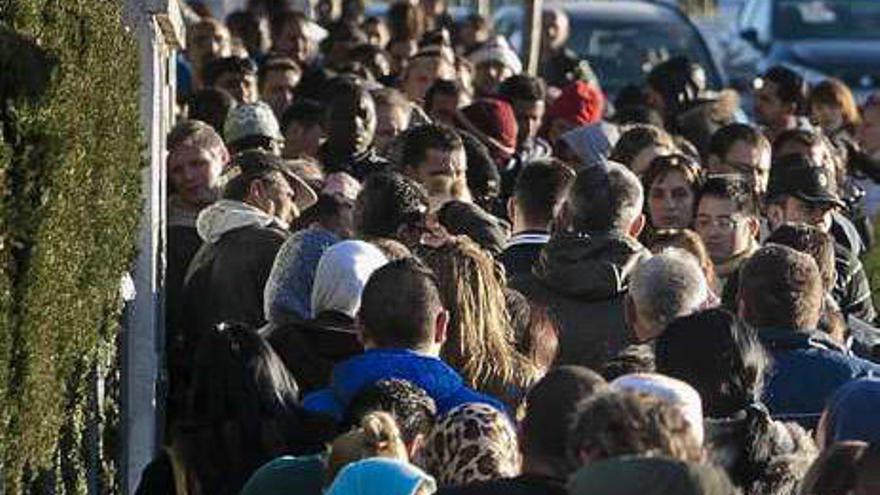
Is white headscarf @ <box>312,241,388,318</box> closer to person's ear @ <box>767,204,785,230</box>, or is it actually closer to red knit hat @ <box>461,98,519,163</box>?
person's ear @ <box>767,204,785,230</box>

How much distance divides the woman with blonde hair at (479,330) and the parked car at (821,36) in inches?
711

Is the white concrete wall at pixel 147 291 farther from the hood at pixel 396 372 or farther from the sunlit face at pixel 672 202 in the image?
the sunlit face at pixel 672 202

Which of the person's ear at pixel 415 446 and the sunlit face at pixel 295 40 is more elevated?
the person's ear at pixel 415 446

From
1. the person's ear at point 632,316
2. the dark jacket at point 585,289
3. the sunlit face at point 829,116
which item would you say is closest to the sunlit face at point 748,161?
the dark jacket at point 585,289

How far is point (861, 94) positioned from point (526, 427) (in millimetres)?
A: 20545

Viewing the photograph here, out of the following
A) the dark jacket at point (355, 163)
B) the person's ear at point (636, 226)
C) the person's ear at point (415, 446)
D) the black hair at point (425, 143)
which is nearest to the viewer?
the person's ear at point (415, 446)

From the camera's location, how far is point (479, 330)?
8.96 m

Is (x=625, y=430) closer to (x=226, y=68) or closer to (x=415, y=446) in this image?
(x=415, y=446)

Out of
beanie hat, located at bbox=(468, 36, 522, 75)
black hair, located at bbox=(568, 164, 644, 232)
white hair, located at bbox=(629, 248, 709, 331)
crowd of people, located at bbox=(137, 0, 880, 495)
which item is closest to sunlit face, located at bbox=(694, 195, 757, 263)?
crowd of people, located at bbox=(137, 0, 880, 495)

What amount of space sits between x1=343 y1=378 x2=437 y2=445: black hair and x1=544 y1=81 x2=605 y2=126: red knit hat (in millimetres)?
9874

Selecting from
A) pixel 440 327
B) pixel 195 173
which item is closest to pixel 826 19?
pixel 195 173

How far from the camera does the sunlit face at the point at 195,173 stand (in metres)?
12.4

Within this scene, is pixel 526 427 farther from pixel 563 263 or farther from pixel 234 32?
pixel 234 32

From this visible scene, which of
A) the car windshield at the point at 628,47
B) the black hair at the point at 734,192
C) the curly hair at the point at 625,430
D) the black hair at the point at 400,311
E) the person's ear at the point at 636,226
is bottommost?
the car windshield at the point at 628,47
